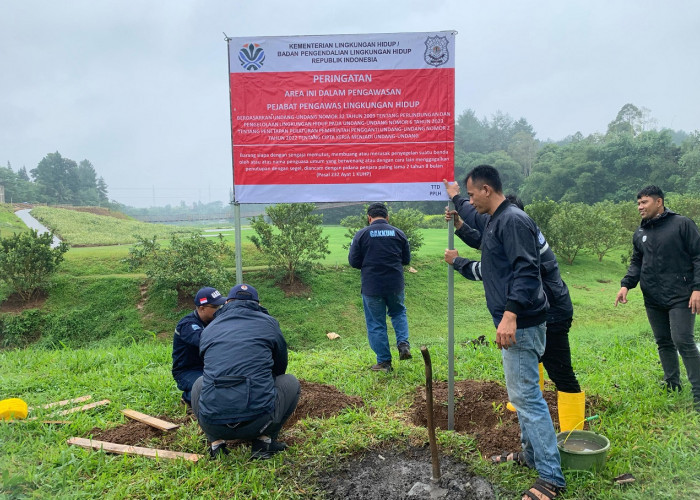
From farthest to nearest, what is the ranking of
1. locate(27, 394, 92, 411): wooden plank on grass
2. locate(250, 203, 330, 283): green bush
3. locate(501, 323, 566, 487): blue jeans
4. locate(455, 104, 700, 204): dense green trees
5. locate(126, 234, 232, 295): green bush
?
locate(455, 104, 700, 204): dense green trees
locate(250, 203, 330, 283): green bush
locate(126, 234, 232, 295): green bush
locate(27, 394, 92, 411): wooden plank on grass
locate(501, 323, 566, 487): blue jeans

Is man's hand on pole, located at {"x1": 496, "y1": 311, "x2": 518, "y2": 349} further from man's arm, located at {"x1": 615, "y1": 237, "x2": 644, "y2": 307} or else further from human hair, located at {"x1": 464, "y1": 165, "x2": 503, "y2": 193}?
man's arm, located at {"x1": 615, "y1": 237, "x2": 644, "y2": 307}

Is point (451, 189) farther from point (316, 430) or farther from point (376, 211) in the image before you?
point (316, 430)

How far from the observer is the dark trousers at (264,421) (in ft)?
9.64

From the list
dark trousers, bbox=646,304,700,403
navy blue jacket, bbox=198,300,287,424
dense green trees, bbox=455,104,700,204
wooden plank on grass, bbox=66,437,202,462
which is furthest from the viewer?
dense green trees, bbox=455,104,700,204

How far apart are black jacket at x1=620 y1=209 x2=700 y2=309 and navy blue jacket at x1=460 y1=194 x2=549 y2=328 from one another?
1.79 m

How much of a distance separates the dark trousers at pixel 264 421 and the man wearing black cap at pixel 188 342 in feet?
1.50

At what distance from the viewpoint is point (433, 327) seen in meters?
10.5

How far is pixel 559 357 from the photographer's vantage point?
3.02 meters

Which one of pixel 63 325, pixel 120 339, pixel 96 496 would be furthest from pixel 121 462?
pixel 63 325

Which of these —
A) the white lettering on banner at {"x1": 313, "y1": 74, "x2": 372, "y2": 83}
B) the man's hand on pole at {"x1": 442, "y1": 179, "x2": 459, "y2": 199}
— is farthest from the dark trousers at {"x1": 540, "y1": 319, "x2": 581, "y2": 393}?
the white lettering on banner at {"x1": 313, "y1": 74, "x2": 372, "y2": 83}

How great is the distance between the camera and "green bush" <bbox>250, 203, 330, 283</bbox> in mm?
11898

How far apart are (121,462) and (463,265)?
254cm

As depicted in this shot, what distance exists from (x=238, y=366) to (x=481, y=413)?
1.98 m

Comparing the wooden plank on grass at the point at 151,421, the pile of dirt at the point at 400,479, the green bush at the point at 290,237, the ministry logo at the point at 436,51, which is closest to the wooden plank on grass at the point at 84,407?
the wooden plank on grass at the point at 151,421
